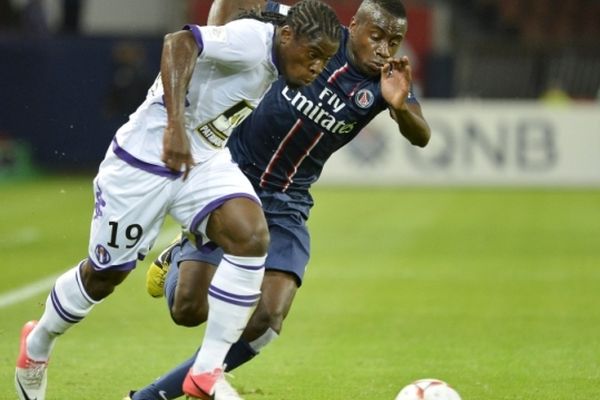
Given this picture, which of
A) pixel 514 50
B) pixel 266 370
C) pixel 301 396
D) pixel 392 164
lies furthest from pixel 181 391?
pixel 514 50

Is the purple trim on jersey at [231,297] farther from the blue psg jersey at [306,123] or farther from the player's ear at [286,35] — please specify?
the blue psg jersey at [306,123]

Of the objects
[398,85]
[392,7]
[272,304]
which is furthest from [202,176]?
[392,7]

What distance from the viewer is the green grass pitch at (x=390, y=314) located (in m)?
7.28

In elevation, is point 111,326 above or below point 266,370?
below

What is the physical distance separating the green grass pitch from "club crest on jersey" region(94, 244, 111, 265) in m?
1.02

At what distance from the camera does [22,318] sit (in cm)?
955

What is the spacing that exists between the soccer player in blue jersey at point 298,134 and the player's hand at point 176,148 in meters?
1.10

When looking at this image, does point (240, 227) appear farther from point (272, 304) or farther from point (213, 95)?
point (272, 304)

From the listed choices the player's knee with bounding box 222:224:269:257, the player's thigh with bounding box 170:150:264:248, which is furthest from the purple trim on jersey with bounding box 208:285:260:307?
the player's thigh with bounding box 170:150:264:248

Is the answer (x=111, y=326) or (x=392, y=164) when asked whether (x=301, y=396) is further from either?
(x=392, y=164)

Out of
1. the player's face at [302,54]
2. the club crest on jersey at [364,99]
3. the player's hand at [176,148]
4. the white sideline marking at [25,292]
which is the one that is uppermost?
the player's face at [302,54]

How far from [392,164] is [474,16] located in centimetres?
787

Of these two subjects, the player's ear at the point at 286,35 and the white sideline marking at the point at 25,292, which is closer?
the player's ear at the point at 286,35

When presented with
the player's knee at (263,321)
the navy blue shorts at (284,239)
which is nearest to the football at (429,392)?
the player's knee at (263,321)
